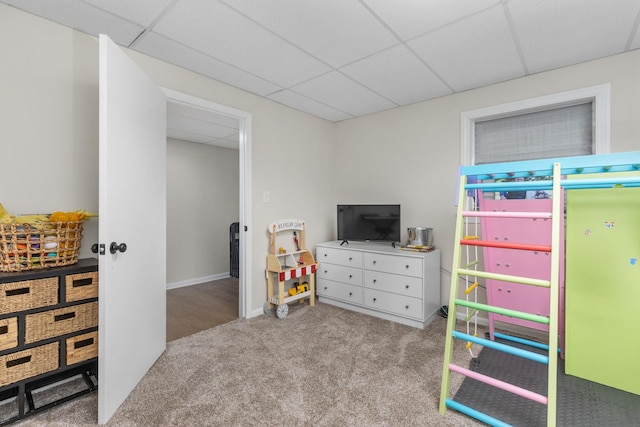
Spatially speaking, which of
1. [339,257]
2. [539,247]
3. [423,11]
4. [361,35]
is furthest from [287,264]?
[423,11]

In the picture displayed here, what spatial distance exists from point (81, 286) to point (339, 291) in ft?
7.82

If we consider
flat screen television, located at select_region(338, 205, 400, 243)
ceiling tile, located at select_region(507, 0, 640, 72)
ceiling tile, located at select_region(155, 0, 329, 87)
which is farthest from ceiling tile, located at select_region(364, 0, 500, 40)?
flat screen television, located at select_region(338, 205, 400, 243)

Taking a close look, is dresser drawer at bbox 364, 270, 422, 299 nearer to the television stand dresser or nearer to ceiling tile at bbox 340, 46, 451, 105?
the television stand dresser

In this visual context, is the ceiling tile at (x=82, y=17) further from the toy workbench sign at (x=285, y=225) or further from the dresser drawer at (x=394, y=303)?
the dresser drawer at (x=394, y=303)

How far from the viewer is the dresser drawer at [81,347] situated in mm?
1741

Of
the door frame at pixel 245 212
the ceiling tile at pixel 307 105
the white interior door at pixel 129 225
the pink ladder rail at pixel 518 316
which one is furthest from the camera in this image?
the ceiling tile at pixel 307 105

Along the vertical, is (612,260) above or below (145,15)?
below

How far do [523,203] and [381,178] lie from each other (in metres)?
1.66

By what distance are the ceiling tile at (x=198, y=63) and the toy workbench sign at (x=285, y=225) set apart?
4.55 ft

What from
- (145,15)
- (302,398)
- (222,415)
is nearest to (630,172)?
(302,398)

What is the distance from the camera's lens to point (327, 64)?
2486mm

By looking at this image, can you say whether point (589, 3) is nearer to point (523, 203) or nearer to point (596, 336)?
point (523, 203)

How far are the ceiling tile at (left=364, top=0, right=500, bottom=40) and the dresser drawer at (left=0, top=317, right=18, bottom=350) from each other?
102 inches

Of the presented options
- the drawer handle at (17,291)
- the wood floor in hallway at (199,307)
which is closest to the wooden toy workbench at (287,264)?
the wood floor in hallway at (199,307)
